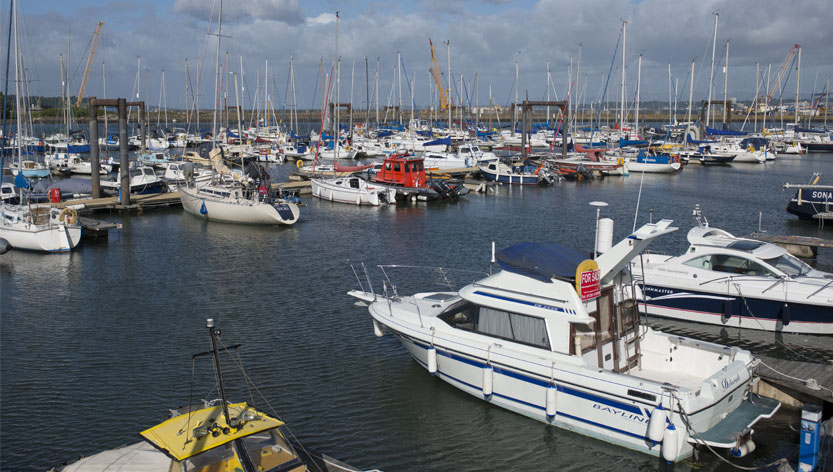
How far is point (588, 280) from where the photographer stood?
463 inches

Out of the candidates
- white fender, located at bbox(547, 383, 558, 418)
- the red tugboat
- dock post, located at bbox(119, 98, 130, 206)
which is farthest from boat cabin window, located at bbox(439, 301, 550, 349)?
the red tugboat

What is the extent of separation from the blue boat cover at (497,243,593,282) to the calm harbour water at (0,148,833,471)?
8.85ft

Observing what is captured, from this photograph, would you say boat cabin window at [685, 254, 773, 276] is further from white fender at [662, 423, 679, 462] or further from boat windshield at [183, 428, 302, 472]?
boat windshield at [183, 428, 302, 472]

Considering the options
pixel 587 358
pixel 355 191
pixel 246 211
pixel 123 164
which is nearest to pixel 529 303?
pixel 587 358

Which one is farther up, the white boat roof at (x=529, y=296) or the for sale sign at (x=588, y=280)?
the for sale sign at (x=588, y=280)

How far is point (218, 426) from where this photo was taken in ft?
28.4

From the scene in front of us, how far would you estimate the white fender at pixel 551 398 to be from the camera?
458 inches

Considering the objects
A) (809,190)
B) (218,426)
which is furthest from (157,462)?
(809,190)

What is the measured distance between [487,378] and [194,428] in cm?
549

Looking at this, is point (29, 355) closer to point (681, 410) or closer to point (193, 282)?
point (193, 282)

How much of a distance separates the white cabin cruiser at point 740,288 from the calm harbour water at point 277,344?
44 cm

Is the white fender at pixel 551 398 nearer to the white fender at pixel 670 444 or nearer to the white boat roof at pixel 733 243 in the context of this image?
the white fender at pixel 670 444

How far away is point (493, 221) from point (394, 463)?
2458cm

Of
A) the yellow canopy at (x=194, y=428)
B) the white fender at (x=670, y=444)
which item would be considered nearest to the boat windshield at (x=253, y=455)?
the yellow canopy at (x=194, y=428)
